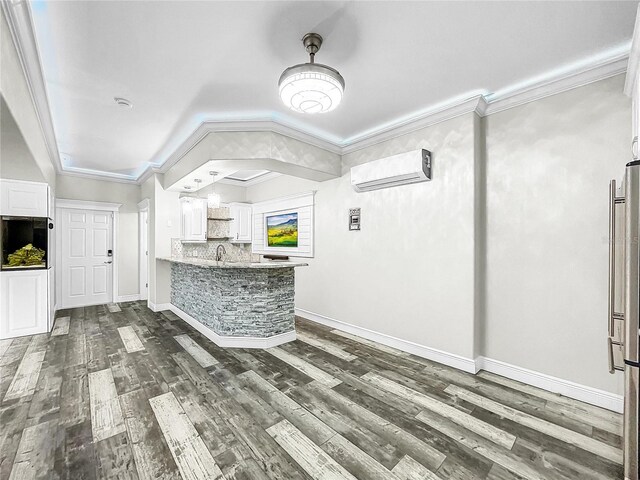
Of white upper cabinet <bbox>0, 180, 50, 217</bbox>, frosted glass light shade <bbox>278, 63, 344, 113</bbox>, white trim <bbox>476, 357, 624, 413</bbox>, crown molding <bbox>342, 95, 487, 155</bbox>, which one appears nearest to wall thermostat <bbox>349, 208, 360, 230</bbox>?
crown molding <bbox>342, 95, 487, 155</bbox>

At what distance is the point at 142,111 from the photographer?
3.15m

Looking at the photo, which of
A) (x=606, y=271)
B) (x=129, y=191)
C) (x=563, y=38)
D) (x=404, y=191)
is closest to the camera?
(x=563, y=38)

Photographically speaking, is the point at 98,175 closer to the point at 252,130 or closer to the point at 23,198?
the point at 23,198

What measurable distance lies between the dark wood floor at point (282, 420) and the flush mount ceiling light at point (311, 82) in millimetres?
2392

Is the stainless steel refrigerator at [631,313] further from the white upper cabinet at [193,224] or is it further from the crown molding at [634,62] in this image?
the white upper cabinet at [193,224]

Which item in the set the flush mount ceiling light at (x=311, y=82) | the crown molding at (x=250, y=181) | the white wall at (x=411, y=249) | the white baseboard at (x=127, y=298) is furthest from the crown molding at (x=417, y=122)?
the white baseboard at (x=127, y=298)

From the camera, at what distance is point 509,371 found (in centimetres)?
283

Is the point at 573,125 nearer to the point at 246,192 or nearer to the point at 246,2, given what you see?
the point at 246,2

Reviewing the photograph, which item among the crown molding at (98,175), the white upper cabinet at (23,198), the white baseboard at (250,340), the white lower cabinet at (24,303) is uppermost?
the crown molding at (98,175)

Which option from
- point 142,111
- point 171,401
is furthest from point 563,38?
point 171,401

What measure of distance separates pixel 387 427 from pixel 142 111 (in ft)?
12.5

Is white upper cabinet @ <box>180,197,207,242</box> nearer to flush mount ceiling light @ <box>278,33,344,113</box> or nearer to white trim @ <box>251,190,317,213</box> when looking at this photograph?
white trim @ <box>251,190,317,213</box>

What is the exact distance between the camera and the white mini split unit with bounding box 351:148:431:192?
10.5 feet

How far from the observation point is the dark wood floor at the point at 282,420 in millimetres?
1733
